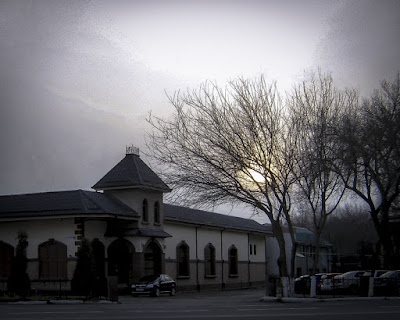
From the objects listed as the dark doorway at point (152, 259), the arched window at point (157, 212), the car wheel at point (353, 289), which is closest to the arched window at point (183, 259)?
the dark doorway at point (152, 259)

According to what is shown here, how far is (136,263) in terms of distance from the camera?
136ft

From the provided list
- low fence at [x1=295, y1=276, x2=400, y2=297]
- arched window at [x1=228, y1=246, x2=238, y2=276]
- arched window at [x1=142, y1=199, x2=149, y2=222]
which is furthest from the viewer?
arched window at [x1=228, y1=246, x2=238, y2=276]

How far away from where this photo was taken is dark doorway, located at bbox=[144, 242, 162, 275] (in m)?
43.3

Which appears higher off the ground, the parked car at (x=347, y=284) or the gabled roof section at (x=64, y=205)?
the gabled roof section at (x=64, y=205)

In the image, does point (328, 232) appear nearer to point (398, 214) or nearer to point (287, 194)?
point (398, 214)

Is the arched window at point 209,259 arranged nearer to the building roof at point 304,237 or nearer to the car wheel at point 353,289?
the car wheel at point 353,289

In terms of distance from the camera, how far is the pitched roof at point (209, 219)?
49872 mm

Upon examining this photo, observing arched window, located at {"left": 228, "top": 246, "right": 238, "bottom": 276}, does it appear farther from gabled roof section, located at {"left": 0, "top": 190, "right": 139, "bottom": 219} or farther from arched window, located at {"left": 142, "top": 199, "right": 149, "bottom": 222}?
gabled roof section, located at {"left": 0, "top": 190, "right": 139, "bottom": 219}

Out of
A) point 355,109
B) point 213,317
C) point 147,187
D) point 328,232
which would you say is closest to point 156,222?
point 147,187

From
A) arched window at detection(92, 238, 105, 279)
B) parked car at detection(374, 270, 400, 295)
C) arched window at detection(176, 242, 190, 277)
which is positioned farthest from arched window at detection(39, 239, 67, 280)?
parked car at detection(374, 270, 400, 295)

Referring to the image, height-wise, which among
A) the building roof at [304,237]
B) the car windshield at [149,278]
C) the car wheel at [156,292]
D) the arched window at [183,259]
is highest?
the building roof at [304,237]

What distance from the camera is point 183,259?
48969 mm

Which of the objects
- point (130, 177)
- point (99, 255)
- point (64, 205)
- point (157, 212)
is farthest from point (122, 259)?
point (130, 177)

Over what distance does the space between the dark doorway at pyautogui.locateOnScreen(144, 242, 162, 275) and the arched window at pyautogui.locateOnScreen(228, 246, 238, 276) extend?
1368 cm
